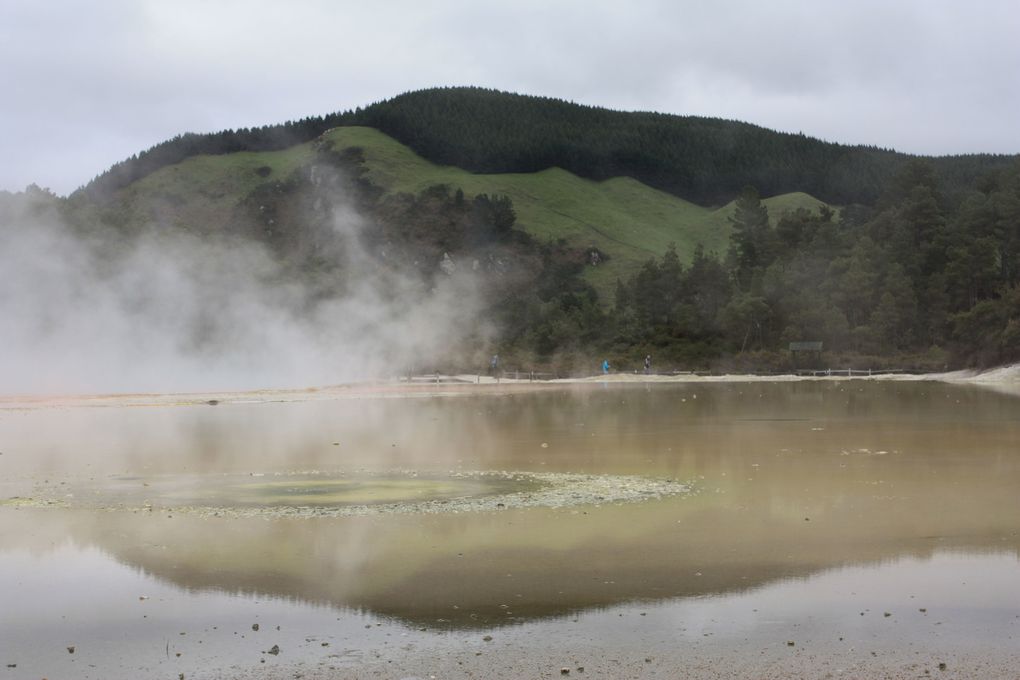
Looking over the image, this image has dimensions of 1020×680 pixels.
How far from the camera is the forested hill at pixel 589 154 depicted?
6993 inches

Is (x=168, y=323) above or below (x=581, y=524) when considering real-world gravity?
above

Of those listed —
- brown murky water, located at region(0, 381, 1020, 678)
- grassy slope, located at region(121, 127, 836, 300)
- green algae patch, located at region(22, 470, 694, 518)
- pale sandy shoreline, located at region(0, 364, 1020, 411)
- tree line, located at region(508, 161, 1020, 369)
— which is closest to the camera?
brown murky water, located at region(0, 381, 1020, 678)

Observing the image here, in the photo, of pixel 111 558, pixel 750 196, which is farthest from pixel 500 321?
pixel 111 558

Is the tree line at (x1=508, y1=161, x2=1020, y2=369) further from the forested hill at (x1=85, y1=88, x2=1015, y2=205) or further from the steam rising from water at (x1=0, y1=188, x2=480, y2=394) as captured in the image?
the forested hill at (x1=85, y1=88, x2=1015, y2=205)

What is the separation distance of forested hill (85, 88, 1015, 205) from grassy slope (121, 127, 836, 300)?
3.59 meters

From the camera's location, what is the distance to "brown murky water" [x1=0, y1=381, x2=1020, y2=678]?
869cm

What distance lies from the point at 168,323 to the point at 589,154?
414 ft

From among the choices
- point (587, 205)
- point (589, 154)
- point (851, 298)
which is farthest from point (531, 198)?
point (851, 298)

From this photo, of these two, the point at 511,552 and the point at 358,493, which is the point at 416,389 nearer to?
the point at 358,493

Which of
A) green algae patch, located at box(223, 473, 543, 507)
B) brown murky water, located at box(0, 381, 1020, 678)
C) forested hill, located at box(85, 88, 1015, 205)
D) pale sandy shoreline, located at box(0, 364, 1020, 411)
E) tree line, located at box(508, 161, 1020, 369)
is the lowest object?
pale sandy shoreline, located at box(0, 364, 1020, 411)

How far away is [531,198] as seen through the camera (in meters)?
166

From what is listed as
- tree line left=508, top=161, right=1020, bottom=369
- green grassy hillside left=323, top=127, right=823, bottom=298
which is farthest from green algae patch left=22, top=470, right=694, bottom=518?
green grassy hillside left=323, top=127, right=823, bottom=298

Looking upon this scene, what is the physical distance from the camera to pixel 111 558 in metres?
12.3

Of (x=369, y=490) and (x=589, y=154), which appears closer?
(x=369, y=490)
